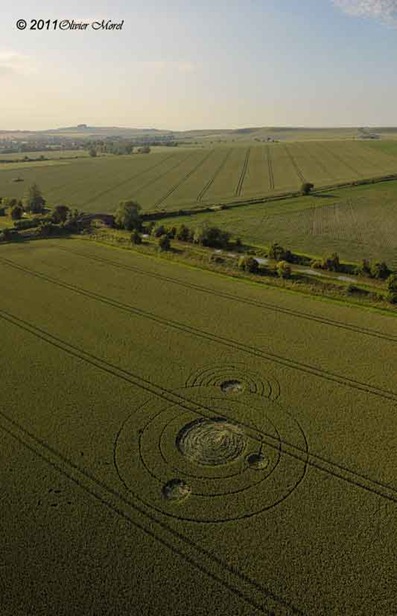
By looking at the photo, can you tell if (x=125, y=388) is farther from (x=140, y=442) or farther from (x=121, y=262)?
(x=121, y=262)

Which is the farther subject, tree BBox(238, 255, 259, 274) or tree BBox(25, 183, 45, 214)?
tree BBox(25, 183, 45, 214)

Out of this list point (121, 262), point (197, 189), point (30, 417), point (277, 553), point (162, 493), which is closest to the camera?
point (277, 553)

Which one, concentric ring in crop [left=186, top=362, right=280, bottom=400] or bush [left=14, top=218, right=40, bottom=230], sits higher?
bush [left=14, top=218, right=40, bottom=230]

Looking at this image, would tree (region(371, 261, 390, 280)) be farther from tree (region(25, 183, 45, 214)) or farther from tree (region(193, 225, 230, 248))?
tree (region(25, 183, 45, 214))

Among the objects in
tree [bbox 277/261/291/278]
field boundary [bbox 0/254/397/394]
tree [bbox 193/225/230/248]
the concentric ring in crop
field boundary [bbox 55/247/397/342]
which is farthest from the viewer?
tree [bbox 193/225/230/248]

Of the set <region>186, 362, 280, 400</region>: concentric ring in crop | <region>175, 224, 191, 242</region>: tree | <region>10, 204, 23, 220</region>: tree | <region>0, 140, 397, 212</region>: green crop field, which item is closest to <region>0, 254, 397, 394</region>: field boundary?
<region>186, 362, 280, 400</region>: concentric ring in crop

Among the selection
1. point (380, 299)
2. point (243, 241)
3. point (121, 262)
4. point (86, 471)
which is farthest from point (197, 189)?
point (86, 471)
